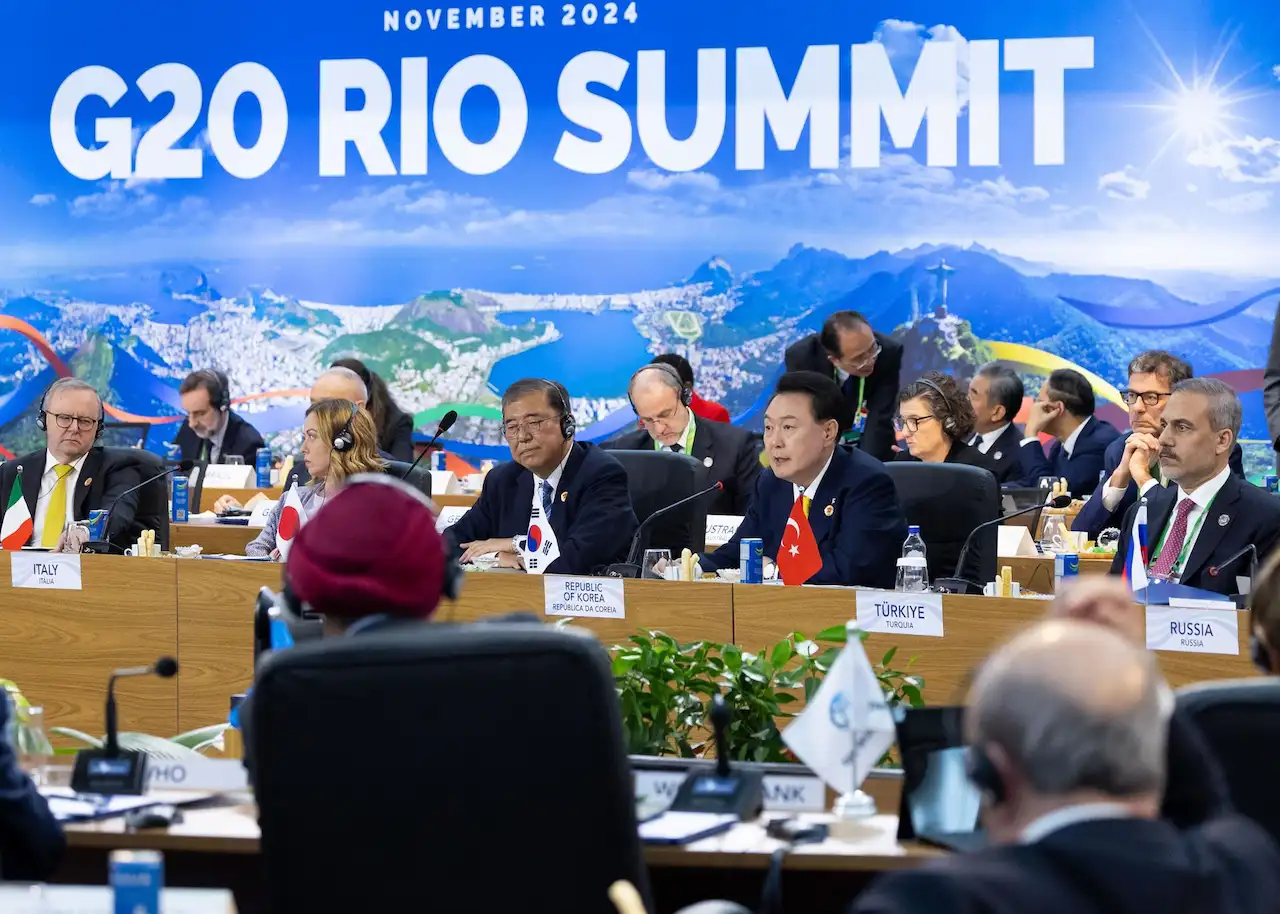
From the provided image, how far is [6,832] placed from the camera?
1.96 meters

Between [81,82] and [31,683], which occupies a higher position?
[81,82]

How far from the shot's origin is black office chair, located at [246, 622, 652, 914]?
176cm

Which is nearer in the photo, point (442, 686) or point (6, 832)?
point (442, 686)

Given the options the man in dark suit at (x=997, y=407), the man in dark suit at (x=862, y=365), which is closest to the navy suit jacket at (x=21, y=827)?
the man in dark suit at (x=862, y=365)

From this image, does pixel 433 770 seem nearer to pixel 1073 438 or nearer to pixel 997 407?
pixel 997 407

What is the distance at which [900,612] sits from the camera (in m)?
3.89

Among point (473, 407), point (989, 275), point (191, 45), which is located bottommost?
point (473, 407)

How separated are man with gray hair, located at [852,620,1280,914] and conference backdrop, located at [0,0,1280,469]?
23.2 ft

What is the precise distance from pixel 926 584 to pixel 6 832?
287 centimetres

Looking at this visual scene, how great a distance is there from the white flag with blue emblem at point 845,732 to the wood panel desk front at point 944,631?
4.76ft

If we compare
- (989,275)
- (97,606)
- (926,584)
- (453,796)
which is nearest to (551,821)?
(453,796)

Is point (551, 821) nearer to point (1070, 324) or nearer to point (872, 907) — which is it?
point (872, 907)

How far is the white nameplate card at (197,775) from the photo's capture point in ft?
7.73

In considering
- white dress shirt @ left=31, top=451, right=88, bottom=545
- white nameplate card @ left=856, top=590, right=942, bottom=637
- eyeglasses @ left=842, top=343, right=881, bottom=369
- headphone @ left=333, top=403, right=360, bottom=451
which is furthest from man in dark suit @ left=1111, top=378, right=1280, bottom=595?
white dress shirt @ left=31, top=451, right=88, bottom=545
